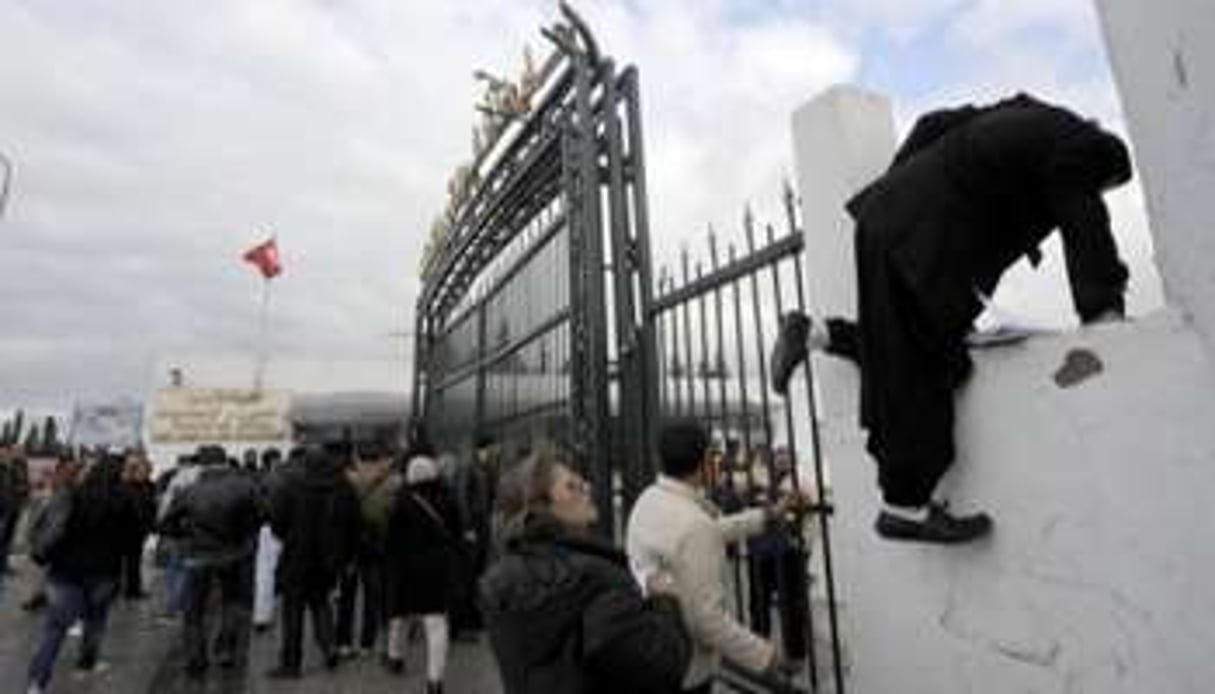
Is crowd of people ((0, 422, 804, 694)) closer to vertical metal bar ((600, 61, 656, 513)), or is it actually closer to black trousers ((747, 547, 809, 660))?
black trousers ((747, 547, 809, 660))

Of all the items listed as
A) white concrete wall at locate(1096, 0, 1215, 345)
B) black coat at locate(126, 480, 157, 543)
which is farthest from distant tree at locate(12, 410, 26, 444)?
white concrete wall at locate(1096, 0, 1215, 345)

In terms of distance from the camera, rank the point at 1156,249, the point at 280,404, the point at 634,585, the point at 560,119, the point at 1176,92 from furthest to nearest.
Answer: the point at 280,404 → the point at 560,119 → the point at 634,585 → the point at 1156,249 → the point at 1176,92

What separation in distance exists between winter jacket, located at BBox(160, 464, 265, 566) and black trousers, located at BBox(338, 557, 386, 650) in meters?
0.83

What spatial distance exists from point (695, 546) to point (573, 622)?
726mm

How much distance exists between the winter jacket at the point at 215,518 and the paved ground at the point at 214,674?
0.89m

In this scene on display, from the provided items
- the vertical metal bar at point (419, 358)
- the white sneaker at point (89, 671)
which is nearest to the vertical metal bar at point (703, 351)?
the white sneaker at point (89, 671)

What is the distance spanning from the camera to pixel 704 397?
3598 mm

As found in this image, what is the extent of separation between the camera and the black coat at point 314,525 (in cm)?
611

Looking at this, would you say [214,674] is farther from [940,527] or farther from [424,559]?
[940,527]

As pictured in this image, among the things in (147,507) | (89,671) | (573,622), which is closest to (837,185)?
(573,622)

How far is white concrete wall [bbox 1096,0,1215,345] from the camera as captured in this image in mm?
1477

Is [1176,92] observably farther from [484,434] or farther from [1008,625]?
[484,434]

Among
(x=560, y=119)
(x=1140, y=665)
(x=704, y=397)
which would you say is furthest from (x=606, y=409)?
(x=1140, y=665)

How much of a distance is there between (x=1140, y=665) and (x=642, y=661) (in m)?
1.07
